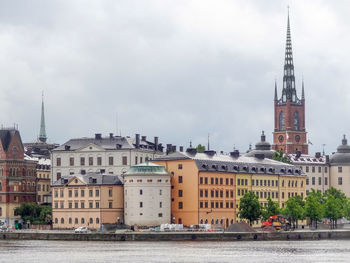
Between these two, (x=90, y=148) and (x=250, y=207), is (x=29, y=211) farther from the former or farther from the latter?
(x=250, y=207)

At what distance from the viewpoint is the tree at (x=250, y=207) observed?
577 feet

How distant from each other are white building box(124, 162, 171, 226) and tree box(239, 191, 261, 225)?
437 inches

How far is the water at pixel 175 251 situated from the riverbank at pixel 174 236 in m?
4.61

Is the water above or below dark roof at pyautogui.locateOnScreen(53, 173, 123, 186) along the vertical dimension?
below

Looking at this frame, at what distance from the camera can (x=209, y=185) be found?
182 m

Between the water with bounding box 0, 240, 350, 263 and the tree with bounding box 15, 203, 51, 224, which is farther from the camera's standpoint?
the tree with bounding box 15, 203, 51, 224

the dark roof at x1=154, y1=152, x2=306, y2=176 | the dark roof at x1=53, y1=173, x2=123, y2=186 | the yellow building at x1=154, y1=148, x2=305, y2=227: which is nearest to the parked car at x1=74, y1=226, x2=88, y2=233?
the dark roof at x1=53, y1=173, x2=123, y2=186

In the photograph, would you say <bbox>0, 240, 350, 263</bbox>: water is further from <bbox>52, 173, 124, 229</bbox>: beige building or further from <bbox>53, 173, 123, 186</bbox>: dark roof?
<bbox>53, 173, 123, 186</bbox>: dark roof

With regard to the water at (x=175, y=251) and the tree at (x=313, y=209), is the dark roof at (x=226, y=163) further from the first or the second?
the water at (x=175, y=251)

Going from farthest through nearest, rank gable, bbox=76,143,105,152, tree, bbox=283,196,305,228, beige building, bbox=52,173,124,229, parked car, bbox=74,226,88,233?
gable, bbox=76,143,105,152
beige building, bbox=52,173,124,229
tree, bbox=283,196,305,228
parked car, bbox=74,226,88,233

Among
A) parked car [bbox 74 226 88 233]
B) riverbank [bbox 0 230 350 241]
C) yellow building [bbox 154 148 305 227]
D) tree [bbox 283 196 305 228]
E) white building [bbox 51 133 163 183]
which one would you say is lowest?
riverbank [bbox 0 230 350 241]

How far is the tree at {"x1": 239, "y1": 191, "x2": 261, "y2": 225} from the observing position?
176 meters

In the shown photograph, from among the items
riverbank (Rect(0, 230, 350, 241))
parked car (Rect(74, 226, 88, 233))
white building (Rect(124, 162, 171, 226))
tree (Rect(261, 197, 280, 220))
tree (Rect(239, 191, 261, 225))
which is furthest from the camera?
tree (Rect(261, 197, 280, 220))

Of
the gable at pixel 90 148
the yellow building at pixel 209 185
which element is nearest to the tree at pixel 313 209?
the yellow building at pixel 209 185
